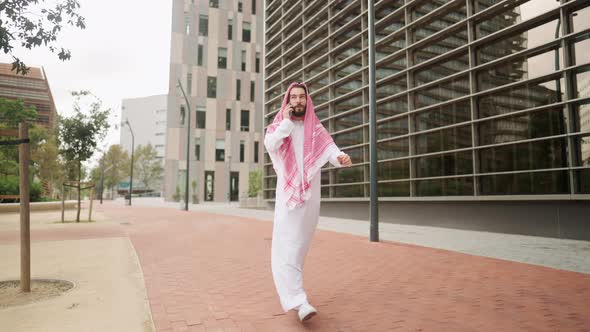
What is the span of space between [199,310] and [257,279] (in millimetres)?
1372

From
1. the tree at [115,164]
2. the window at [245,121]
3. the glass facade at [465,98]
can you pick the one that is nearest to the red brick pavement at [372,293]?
the glass facade at [465,98]

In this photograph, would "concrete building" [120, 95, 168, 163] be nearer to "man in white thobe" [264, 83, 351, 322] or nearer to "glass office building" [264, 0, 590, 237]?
"glass office building" [264, 0, 590, 237]

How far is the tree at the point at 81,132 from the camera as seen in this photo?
1337 centimetres

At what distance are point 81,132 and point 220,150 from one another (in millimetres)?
27541

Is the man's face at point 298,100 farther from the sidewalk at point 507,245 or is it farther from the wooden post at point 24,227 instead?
the sidewalk at point 507,245

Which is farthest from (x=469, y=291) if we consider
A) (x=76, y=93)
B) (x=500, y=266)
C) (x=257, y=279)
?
(x=76, y=93)

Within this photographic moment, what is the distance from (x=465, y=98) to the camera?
10.7m

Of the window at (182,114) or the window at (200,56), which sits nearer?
the window at (182,114)

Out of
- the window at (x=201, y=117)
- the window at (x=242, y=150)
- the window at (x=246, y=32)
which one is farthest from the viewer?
the window at (x=246, y=32)

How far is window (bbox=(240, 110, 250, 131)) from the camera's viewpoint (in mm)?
42500

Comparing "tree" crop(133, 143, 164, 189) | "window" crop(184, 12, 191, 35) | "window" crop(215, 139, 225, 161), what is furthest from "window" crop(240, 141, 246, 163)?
"tree" crop(133, 143, 164, 189)

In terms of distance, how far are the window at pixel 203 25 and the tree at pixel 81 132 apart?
3012 centimetres

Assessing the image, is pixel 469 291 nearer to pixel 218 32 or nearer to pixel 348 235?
pixel 348 235

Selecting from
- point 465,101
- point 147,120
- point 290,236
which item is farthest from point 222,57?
point 147,120
